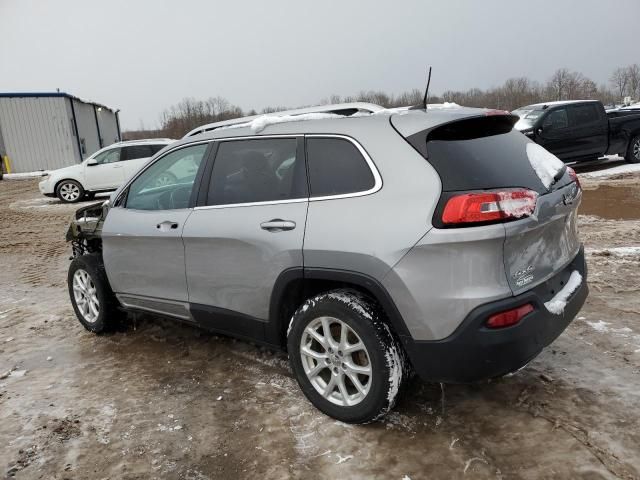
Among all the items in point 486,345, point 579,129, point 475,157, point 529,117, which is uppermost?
point 529,117

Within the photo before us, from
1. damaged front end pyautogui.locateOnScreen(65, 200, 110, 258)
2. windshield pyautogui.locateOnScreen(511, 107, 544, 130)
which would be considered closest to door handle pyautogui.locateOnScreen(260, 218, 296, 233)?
damaged front end pyautogui.locateOnScreen(65, 200, 110, 258)

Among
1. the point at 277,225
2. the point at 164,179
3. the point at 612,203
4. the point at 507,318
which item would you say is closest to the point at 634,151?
the point at 612,203

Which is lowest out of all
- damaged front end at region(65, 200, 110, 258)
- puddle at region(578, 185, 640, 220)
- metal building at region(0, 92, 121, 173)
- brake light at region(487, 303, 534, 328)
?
puddle at region(578, 185, 640, 220)

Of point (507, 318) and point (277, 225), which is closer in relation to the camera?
point (507, 318)

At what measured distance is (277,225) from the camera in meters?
2.99

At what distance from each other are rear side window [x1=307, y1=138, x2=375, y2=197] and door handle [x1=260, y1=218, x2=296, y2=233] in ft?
0.71

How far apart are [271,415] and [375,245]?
127cm

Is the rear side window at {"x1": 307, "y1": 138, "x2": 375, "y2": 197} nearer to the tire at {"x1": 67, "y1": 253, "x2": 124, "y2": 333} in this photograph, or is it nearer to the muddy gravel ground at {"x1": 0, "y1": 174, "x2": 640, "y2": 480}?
the muddy gravel ground at {"x1": 0, "y1": 174, "x2": 640, "y2": 480}

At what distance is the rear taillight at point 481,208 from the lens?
94.0 inches

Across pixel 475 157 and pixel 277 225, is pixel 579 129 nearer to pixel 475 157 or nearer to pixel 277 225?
pixel 475 157

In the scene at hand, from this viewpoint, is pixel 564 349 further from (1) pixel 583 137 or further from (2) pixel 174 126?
(2) pixel 174 126

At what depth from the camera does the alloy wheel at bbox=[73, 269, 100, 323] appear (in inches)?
180

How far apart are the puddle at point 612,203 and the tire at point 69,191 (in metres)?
13.0

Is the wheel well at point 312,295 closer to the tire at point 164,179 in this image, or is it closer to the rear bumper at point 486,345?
the rear bumper at point 486,345
